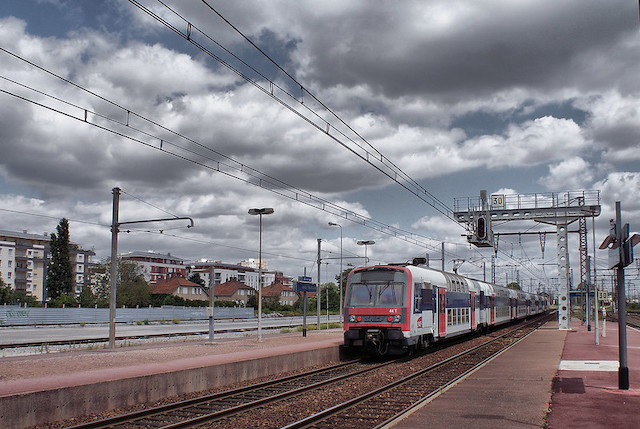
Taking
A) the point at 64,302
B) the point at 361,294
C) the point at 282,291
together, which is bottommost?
the point at 282,291

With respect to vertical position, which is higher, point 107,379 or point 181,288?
point 107,379

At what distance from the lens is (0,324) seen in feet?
157

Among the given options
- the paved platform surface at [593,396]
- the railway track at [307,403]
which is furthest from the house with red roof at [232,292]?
the paved platform surface at [593,396]

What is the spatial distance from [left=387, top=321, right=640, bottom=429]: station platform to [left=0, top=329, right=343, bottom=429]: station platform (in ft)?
19.7

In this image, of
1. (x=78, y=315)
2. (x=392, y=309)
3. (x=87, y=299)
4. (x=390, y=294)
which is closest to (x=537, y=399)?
(x=392, y=309)

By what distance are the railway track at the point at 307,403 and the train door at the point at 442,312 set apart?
5871mm

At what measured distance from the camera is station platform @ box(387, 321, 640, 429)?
9875 millimetres

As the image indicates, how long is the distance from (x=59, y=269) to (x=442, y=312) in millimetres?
79142

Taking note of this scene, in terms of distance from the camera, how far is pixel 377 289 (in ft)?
72.6

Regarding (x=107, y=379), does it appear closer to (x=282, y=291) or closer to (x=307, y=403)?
(x=307, y=403)

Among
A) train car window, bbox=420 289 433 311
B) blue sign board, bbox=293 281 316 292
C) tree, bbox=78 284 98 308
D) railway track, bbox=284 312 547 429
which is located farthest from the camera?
tree, bbox=78 284 98 308

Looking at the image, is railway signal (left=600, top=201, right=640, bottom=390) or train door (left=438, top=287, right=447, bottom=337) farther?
train door (left=438, top=287, right=447, bottom=337)

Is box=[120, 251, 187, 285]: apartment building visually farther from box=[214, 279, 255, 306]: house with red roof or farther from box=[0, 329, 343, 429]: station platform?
box=[0, 329, 343, 429]: station platform

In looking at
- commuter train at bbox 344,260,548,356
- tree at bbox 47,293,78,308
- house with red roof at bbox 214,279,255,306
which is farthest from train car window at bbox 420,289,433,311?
house with red roof at bbox 214,279,255,306
